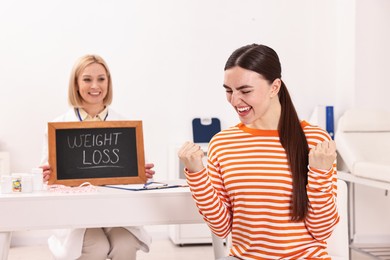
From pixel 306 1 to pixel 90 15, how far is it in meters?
1.63

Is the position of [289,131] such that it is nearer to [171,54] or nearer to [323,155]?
[323,155]

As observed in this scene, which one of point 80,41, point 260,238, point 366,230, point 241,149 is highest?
point 80,41

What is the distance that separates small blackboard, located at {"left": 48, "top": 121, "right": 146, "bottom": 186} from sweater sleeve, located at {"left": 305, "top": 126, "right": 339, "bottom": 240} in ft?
2.65

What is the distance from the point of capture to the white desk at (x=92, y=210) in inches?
79.0

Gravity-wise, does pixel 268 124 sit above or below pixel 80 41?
below

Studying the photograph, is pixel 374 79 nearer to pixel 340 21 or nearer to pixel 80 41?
pixel 340 21

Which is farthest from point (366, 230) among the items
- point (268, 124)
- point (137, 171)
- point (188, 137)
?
point (268, 124)

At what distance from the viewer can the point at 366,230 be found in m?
4.72

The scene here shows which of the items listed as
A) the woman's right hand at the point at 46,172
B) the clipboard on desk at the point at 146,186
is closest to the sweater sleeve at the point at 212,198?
the clipboard on desk at the point at 146,186

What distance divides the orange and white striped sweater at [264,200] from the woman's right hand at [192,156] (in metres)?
0.02

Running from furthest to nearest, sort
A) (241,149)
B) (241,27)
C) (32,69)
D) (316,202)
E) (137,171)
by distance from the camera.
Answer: (241,27) → (32,69) → (137,171) → (241,149) → (316,202)

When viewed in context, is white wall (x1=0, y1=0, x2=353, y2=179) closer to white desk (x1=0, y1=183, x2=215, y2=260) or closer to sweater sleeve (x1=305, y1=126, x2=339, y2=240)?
white desk (x1=0, y1=183, x2=215, y2=260)

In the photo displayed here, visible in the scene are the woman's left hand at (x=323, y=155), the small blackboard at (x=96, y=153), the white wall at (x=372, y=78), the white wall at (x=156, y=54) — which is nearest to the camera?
the woman's left hand at (x=323, y=155)

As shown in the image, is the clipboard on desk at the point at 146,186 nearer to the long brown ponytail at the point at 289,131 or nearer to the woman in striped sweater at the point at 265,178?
the woman in striped sweater at the point at 265,178
